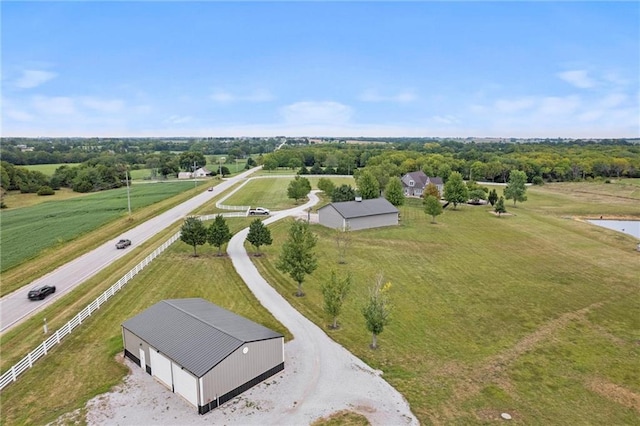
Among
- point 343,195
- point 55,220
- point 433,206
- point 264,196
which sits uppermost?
point 343,195

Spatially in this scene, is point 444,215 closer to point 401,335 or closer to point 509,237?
point 509,237

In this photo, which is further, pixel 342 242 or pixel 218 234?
pixel 342 242

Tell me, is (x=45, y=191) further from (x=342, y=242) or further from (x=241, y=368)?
(x=241, y=368)

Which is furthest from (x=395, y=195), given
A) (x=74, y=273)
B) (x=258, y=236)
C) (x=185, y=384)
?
(x=185, y=384)

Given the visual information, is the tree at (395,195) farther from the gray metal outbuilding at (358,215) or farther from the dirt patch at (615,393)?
the dirt patch at (615,393)

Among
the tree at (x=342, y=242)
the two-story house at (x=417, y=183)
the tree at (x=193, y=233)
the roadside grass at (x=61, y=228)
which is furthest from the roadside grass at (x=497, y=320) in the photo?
the two-story house at (x=417, y=183)

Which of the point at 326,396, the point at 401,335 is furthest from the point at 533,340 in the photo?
the point at 326,396

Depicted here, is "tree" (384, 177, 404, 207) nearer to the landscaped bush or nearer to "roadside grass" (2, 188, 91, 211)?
"roadside grass" (2, 188, 91, 211)

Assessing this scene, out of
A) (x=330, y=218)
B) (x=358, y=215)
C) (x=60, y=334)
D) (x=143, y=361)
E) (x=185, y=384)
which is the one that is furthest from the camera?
(x=330, y=218)
